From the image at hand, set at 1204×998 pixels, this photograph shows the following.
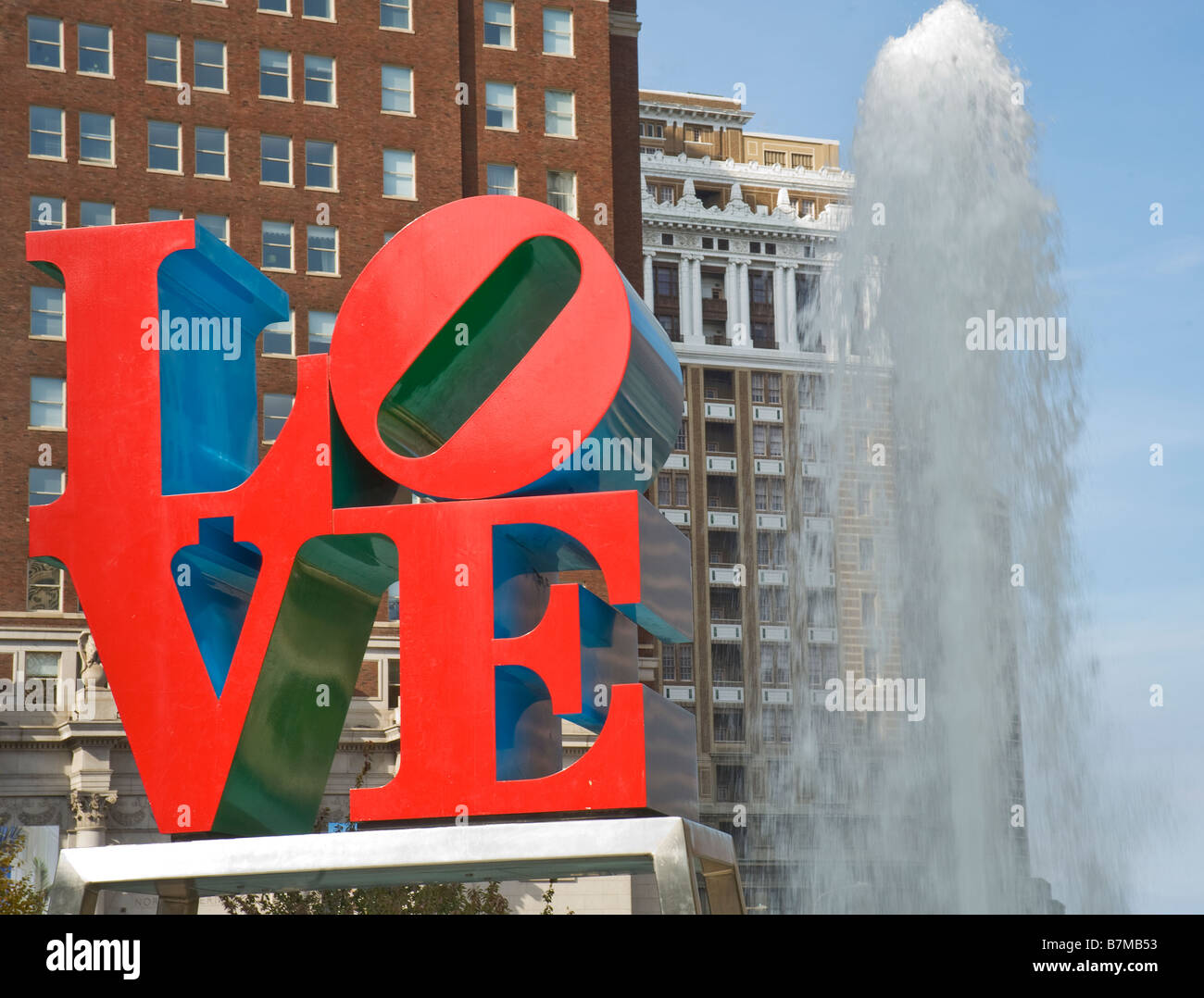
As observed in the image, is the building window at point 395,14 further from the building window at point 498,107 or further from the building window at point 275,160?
the building window at point 275,160

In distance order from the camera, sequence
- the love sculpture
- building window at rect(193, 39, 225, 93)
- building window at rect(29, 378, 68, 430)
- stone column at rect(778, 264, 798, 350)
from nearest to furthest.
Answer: the love sculpture → building window at rect(29, 378, 68, 430) → building window at rect(193, 39, 225, 93) → stone column at rect(778, 264, 798, 350)

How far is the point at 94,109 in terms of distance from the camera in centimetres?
5328

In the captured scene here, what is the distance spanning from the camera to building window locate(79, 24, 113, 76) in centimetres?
5356

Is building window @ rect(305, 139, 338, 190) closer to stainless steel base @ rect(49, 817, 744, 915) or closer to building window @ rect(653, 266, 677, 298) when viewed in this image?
stainless steel base @ rect(49, 817, 744, 915)

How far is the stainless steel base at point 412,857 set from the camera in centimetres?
1310

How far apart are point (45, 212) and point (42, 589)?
37.2 ft

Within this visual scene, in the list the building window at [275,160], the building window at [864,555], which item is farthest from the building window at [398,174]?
the building window at [864,555]

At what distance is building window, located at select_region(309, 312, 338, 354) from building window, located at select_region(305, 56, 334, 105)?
7183 mm

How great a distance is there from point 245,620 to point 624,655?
343 cm

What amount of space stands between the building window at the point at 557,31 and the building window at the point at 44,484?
22061 millimetres

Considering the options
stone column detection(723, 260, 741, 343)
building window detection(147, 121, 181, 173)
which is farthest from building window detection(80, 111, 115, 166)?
stone column detection(723, 260, 741, 343)

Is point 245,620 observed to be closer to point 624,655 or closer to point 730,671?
point 624,655

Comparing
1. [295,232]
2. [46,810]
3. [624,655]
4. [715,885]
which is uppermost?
[295,232]
